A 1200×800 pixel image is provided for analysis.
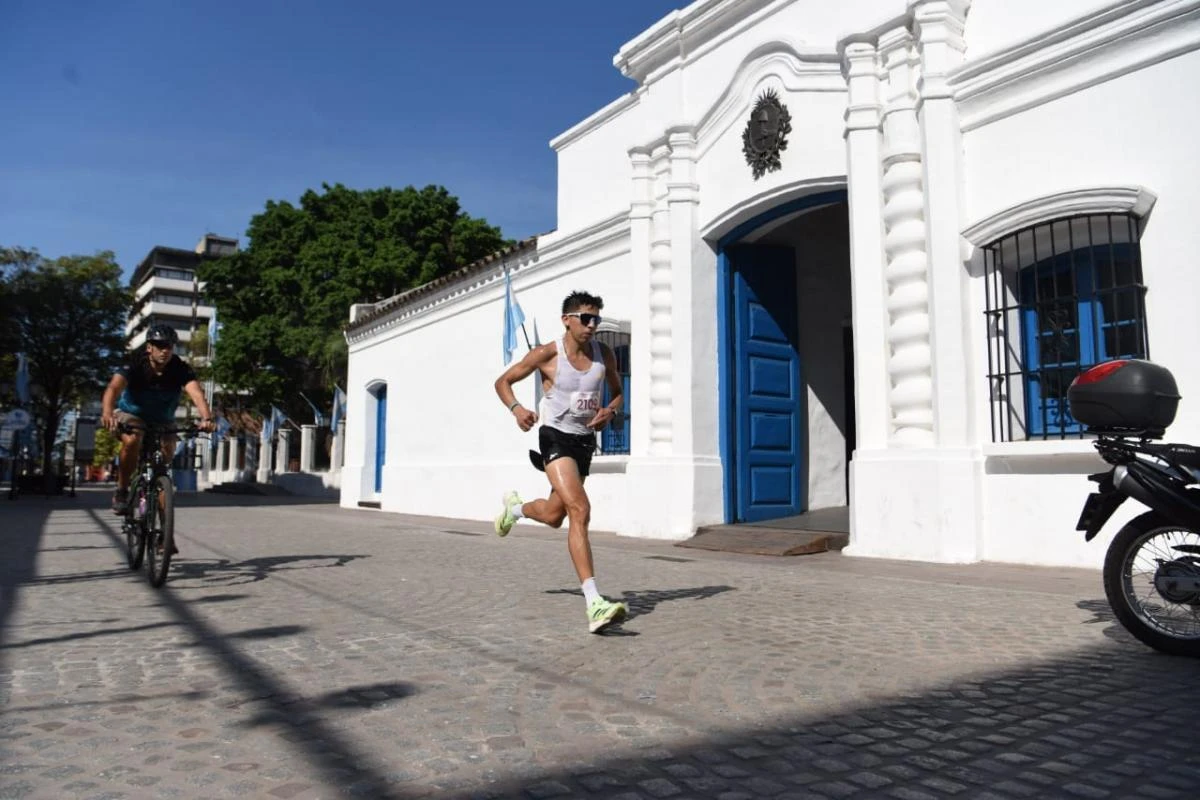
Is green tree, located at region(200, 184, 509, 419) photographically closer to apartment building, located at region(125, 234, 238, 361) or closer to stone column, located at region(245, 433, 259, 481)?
stone column, located at region(245, 433, 259, 481)

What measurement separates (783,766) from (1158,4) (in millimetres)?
6777

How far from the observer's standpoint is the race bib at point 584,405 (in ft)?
15.1

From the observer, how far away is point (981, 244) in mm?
7570

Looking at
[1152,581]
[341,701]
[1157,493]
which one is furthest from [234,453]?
[1157,493]

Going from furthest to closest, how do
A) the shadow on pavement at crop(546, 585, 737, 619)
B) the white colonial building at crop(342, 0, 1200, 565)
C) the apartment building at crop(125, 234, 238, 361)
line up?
the apartment building at crop(125, 234, 238, 361) → the white colonial building at crop(342, 0, 1200, 565) → the shadow on pavement at crop(546, 585, 737, 619)

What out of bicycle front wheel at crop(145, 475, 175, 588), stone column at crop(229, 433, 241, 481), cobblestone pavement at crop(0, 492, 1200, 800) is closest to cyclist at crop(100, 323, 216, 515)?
bicycle front wheel at crop(145, 475, 175, 588)

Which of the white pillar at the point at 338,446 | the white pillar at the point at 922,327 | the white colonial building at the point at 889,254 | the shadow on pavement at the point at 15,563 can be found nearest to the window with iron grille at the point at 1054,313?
the white colonial building at the point at 889,254

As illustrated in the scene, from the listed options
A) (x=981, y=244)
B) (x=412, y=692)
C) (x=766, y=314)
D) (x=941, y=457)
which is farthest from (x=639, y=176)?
(x=412, y=692)

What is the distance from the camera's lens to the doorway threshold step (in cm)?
830

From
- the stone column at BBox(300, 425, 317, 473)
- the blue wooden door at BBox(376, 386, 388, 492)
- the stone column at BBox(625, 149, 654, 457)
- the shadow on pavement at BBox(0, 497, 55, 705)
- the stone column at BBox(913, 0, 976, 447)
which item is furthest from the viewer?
the stone column at BBox(300, 425, 317, 473)

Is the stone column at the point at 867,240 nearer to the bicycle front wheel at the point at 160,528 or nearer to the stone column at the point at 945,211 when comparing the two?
the stone column at the point at 945,211

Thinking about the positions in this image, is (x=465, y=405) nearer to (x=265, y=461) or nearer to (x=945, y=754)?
(x=945, y=754)

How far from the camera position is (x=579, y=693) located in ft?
10.4

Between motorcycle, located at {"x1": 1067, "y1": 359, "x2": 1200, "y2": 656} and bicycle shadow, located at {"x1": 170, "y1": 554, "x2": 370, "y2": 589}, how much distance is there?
504cm
